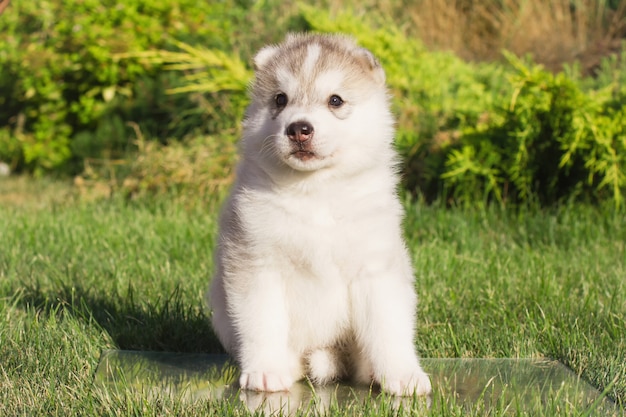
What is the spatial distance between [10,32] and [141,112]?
86.1 inches

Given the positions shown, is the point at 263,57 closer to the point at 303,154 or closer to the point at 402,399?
the point at 303,154

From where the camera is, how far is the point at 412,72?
7734 mm

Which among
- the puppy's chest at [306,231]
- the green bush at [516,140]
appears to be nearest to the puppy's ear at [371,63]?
the puppy's chest at [306,231]

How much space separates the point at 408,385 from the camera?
2.96m

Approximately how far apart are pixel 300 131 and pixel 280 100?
0.23 m

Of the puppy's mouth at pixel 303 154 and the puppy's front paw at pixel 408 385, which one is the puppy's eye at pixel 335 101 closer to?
the puppy's mouth at pixel 303 154

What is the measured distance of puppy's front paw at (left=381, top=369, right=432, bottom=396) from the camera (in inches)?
116

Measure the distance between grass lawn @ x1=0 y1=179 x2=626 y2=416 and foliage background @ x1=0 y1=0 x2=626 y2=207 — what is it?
478 mm

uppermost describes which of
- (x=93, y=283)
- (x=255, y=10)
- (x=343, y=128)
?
(x=255, y=10)

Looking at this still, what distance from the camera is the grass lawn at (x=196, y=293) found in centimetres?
331

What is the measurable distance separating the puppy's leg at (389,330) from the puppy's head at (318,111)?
1.45ft

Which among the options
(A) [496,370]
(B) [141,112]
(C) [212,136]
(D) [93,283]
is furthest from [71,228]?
(A) [496,370]

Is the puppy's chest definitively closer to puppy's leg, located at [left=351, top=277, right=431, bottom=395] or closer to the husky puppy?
the husky puppy

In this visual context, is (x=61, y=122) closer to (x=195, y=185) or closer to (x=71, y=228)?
(x=195, y=185)
